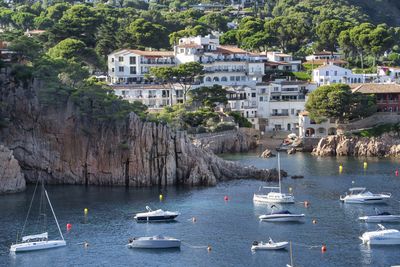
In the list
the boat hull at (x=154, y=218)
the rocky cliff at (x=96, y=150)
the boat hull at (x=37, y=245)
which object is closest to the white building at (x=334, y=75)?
the rocky cliff at (x=96, y=150)

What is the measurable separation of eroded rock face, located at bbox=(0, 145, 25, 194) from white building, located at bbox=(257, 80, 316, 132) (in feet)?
181

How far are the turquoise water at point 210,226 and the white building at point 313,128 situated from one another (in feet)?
87.7

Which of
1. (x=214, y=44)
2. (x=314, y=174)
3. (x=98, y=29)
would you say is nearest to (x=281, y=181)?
(x=314, y=174)

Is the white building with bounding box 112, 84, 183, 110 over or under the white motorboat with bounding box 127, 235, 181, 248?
over

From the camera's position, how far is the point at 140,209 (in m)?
97.6

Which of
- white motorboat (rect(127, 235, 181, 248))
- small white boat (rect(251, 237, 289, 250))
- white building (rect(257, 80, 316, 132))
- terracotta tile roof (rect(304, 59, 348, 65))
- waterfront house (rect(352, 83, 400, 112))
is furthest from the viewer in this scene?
terracotta tile roof (rect(304, 59, 348, 65))

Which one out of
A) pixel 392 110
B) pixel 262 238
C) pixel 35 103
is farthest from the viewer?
pixel 392 110

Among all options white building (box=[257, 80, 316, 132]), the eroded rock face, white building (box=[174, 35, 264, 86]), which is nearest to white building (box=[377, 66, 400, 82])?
white building (box=[257, 80, 316, 132])

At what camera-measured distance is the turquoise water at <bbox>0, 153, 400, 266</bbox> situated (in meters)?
80.2

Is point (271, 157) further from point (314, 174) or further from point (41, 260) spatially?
point (41, 260)

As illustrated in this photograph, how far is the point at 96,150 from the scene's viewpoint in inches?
4368

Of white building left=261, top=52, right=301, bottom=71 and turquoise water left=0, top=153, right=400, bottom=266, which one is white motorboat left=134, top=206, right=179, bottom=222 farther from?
white building left=261, top=52, right=301, bottom=71

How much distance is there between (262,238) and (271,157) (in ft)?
157

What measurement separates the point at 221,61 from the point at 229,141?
23.5m
